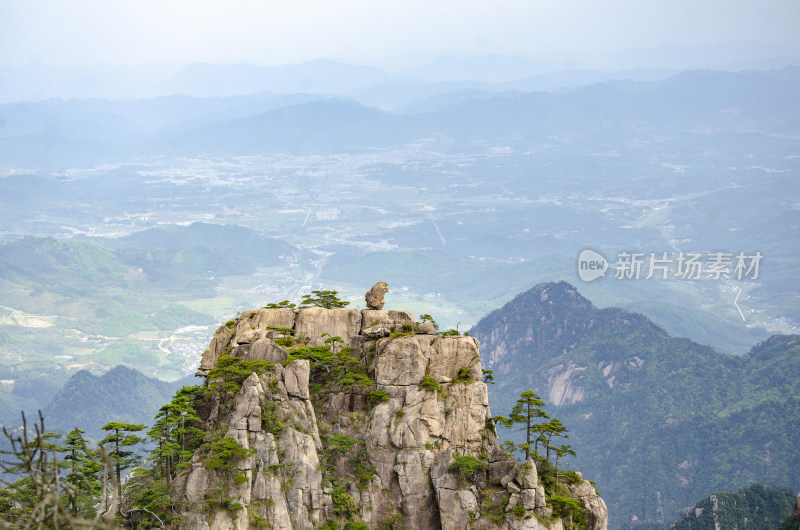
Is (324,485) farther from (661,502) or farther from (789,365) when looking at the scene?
(789,365)

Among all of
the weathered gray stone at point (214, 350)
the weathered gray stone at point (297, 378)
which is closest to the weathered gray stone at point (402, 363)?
the weathered gray stone at point (297, 378)

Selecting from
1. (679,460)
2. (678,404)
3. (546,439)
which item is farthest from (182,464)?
(678,404)

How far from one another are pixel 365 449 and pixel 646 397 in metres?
104

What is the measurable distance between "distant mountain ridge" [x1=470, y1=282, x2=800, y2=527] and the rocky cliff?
65940 mm

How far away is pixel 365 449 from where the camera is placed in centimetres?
4166

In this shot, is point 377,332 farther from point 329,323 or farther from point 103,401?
point 103,401

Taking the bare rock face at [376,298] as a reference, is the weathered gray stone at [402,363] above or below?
below

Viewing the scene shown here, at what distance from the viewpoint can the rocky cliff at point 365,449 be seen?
38562mm

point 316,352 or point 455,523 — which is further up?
point 316,352

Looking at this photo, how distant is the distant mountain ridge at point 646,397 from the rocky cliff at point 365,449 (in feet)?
216

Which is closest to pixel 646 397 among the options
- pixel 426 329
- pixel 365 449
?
pixel 426 329

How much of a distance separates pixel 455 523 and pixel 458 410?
5886 mm

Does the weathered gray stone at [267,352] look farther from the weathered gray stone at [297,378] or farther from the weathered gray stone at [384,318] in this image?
the weathered gray stone at [384,318]

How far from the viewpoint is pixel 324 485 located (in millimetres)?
40250
